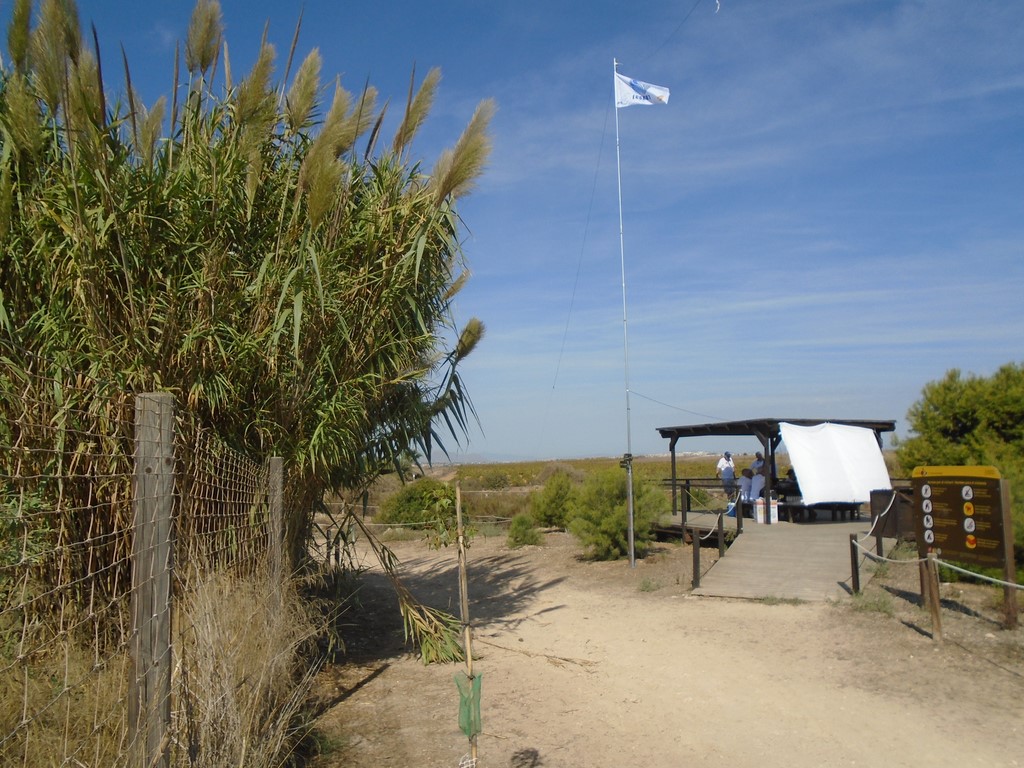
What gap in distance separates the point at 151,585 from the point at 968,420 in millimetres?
15895

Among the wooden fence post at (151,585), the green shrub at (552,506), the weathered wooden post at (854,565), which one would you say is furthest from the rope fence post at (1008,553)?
the green shrub at (552,506)

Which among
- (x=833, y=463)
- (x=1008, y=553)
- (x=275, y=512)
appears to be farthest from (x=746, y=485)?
(x=275, y=512)

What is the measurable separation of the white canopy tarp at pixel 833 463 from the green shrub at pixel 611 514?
3.34 metres

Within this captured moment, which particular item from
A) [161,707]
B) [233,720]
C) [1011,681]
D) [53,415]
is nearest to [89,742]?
[161,707]

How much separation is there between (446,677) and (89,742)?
4.93m

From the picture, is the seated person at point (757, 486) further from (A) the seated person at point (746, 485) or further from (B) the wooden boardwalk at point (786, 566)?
(B) the wooden boardwalk at point (786, 566)

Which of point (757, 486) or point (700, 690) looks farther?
point (757, 486)

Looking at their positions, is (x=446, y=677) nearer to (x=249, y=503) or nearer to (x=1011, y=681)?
(x=249, y=503)

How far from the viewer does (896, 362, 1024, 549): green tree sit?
14.9 m

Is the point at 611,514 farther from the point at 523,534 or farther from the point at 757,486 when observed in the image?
the point at 757,486

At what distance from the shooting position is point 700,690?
7.11 meters

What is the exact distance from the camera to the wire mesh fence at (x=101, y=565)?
288 cm

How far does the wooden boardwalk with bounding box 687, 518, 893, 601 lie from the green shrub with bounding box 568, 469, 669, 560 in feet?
5.44

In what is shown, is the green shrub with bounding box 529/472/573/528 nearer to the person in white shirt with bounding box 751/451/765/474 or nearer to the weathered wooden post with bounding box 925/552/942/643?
the person in white shirt with bounding box 751/451/765/474
